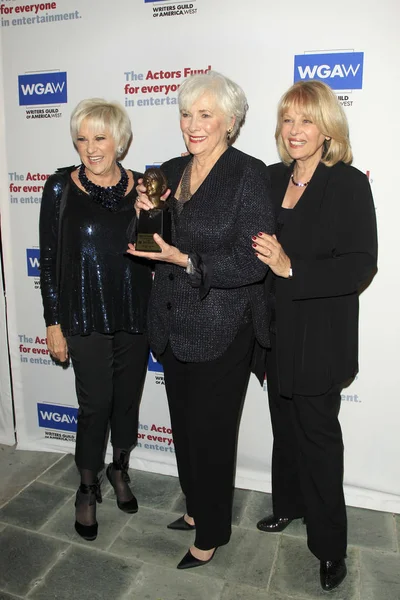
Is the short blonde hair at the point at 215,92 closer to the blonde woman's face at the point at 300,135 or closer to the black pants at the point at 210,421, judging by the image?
the blonde woman's face at the point at 300,135

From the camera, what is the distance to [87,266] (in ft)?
7.88

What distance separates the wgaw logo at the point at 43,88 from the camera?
3047 mm

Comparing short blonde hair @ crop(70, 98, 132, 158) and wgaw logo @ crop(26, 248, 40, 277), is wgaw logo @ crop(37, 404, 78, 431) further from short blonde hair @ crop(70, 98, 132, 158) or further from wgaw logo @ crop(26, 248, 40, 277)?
short blonde hair @ crop(70, 98, 132, 158)

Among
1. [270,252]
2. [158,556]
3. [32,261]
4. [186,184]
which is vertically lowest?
[158,556]

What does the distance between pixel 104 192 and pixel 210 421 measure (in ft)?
3.68

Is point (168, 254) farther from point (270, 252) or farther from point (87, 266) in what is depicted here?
point (87, 266)

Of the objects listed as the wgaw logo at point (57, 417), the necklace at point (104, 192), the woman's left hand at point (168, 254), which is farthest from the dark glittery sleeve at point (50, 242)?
the wgaw logo at point (57, 417)

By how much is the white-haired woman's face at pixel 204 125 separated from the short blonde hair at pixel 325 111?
0.88ft

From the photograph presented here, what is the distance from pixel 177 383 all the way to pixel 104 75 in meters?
1.79

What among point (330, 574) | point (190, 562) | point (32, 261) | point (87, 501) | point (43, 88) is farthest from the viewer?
point (32, 261)

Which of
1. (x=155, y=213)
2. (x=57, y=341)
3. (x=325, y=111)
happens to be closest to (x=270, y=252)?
(x=155, y=213)

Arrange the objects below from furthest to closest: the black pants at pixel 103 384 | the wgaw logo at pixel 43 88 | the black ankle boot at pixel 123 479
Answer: the wgaw logo at pixel 43 88 → the black ankle boot at pixel 123 479 → the black pants at pixel 103 384

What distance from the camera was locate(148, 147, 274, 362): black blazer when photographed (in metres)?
1.98

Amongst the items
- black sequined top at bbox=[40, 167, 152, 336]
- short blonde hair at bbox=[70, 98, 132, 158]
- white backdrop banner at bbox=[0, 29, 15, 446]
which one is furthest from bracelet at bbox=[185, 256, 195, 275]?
white backdrop banner at bbox=[0, 29, 15, 446]
